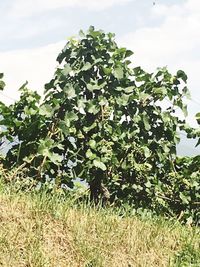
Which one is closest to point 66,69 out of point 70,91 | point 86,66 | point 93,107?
point 86,66

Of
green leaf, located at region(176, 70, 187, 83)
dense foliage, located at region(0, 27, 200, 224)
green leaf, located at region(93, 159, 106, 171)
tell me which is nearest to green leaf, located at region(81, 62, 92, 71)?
dense foliage, located at region(0, 27, 200, 224)

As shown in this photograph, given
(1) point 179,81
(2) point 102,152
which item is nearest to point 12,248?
(2) point 102,152

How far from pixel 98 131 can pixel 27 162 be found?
3.60 feet

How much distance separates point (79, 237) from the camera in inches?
198

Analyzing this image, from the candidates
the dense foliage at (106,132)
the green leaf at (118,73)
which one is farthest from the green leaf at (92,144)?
the green leaf at (118,73)

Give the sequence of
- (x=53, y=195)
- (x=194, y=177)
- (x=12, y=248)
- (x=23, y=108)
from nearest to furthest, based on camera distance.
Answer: (x=12, y=248)
(x=53, y=195)
(x=23, y=108)
(x=194, y=177)

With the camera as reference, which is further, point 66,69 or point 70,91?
point 66,69

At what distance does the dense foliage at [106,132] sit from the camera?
21.2 ft

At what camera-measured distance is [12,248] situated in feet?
14.8

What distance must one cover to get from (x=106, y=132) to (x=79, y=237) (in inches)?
79.6

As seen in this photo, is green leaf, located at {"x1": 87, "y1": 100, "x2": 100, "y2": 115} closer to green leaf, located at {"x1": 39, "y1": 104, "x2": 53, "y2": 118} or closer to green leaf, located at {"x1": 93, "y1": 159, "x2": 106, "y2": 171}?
green leaf, located at {"x1": 39, "y1": 104, "x2": 53, "y2": 118}

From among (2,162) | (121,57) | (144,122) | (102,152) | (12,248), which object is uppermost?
(121,57)

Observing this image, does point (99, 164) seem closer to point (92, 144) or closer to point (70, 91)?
point (92, 144)

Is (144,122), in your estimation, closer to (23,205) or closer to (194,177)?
(194,177)
